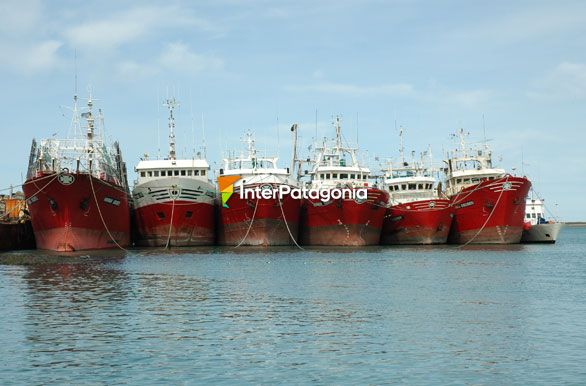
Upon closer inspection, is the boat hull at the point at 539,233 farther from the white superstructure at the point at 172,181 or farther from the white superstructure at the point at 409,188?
the white superstructure at the point at 172,181

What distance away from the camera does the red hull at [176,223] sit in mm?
64812

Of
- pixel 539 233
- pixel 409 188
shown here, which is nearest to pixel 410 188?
pixel 409 188

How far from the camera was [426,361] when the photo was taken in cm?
1964

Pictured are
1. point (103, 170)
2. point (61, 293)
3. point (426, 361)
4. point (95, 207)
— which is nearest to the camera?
point (426, 361)

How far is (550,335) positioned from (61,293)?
2064 centimetres

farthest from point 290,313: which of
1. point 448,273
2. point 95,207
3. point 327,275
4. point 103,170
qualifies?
Result: point 103,170

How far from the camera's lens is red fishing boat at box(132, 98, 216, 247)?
64.4 m

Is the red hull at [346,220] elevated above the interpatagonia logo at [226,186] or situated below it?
below

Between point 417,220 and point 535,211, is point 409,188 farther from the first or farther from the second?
point 535,211

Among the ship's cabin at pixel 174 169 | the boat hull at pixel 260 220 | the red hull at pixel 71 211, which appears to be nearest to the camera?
the red hull at pixel 71 211

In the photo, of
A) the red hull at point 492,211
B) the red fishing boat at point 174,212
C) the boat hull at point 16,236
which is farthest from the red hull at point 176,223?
the red hull at point 492,211

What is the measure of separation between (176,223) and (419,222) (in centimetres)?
2332

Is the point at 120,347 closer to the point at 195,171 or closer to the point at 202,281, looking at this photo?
the point at 202,281

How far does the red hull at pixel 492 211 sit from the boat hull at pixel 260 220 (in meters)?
16.8
